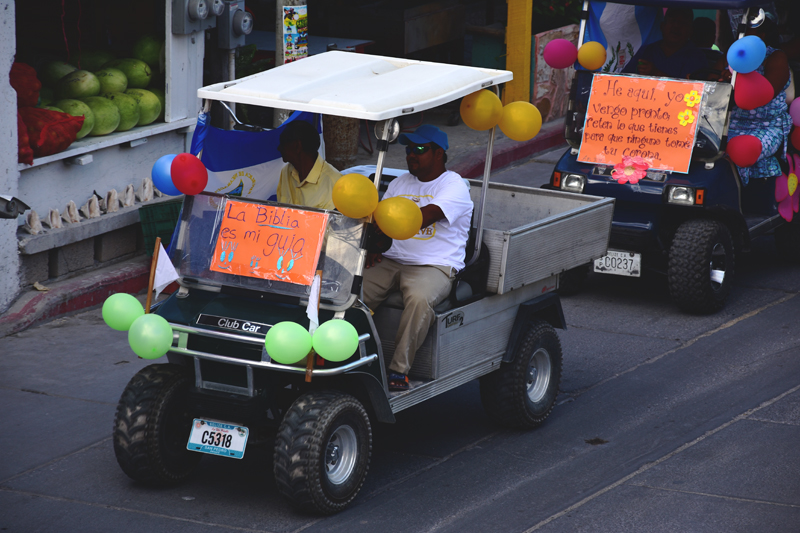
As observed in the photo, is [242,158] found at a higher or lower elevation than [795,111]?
lower

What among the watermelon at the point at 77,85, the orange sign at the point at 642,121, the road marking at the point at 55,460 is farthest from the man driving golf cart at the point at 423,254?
the watermelon at the point at 77,85

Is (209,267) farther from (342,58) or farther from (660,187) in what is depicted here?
(660,187)

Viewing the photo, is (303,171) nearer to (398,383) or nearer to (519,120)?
(519,120)

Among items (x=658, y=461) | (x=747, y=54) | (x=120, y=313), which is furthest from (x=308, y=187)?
(x=747, y=54)

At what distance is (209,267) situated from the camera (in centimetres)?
521

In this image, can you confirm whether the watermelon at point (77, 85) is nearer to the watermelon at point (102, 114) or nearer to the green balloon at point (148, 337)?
the watermelon at point (102, 114)

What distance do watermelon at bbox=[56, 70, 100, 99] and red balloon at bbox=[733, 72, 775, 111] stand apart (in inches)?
204

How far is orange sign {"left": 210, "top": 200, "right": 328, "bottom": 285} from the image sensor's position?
198 inches

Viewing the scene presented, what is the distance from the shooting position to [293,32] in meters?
9.28

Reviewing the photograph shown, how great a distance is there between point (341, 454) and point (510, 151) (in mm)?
8742

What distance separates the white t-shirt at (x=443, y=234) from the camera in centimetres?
558

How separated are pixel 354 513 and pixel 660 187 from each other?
14.0 ft

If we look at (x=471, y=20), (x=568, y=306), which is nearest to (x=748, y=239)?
(x=568, y=306)

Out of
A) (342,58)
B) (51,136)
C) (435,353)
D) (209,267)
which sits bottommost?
(435,353)
